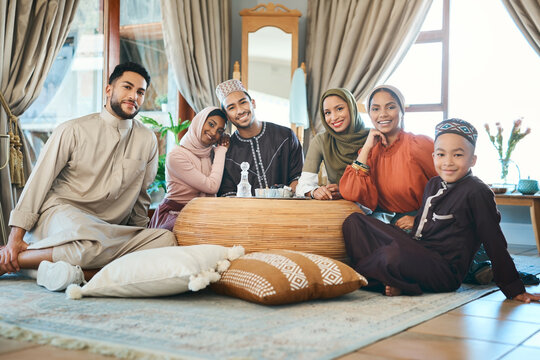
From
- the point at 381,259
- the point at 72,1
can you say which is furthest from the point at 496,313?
the point at 72,1

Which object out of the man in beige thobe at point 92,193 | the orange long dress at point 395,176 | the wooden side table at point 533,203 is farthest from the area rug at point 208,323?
the wooden side table at point 533,203

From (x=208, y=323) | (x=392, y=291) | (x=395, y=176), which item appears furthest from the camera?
(x=395, y=176)

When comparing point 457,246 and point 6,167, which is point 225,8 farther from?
point 457,246

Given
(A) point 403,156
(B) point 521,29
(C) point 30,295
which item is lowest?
(C) point 30,295

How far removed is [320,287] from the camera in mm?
2125

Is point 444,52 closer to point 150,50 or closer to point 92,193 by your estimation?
point 150,50

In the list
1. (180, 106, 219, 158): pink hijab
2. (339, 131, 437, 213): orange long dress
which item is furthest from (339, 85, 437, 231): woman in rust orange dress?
(180, 106, 219, 158): pink hijab

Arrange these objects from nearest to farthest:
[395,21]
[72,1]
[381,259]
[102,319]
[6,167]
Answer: [102,319], [381,259], [6,167], [72,1], [395,21]

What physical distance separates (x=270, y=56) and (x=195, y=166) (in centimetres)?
255

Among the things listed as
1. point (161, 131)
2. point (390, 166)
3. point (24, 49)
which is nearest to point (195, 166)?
point (390, 166)

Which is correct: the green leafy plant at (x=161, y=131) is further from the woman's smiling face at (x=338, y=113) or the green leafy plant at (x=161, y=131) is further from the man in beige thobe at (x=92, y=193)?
the woman's smiling face at (x=338, y=113)

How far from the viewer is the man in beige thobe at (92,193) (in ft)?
8.40

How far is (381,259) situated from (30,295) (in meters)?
1.38

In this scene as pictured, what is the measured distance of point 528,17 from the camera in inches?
190
